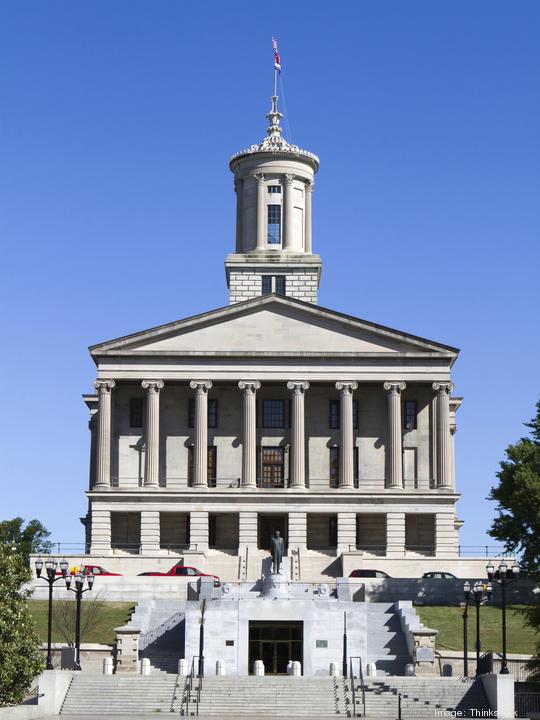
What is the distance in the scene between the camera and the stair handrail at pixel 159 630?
76.2m

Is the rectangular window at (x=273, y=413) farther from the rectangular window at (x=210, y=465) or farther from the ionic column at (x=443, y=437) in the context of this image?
the ionic column at (x=443, y=437)

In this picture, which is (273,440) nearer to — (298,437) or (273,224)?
(298,437)

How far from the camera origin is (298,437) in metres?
103

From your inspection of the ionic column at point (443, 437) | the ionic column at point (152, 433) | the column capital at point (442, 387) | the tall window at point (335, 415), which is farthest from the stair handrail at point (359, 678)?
the tall window at point (335, 415)

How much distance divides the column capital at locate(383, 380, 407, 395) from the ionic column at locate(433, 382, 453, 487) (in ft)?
6.78

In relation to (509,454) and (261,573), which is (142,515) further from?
(509,454)

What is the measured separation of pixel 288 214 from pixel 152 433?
2077 centimetres

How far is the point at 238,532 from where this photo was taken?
10275 centimetres

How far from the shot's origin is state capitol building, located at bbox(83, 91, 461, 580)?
333 feet

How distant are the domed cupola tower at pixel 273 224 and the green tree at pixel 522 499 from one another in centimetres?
3231

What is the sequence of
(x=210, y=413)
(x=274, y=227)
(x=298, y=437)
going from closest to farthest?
(x=298, y=437)
(x=210, y=413)
(x=274, y=227)

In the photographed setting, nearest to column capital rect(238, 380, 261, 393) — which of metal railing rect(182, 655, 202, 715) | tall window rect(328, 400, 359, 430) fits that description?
tall window rect(328, 400, 359, 430)

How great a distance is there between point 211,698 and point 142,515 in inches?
1468

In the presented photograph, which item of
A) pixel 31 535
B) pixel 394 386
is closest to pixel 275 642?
pixel 394 386
